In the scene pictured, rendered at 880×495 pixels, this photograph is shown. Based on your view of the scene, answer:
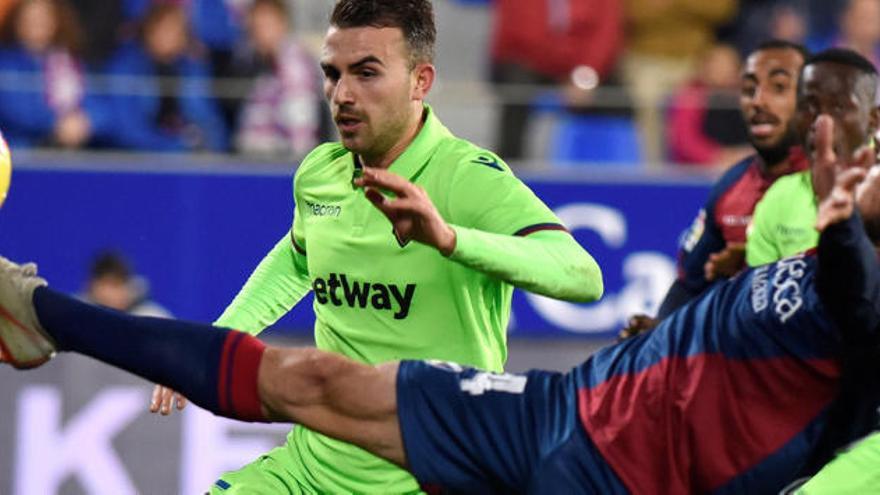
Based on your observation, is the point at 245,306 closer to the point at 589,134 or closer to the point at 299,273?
the point at 299,273

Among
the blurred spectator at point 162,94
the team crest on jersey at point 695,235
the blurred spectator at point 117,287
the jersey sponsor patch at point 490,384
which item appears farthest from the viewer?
the blurred spectator at point 162,94

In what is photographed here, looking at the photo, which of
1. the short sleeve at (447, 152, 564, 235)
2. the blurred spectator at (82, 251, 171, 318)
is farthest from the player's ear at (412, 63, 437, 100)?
the blurred spectator at (82, 251, 171, 318)

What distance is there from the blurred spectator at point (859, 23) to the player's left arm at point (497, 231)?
6.33 metres

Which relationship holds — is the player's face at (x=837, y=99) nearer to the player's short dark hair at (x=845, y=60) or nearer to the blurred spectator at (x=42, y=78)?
the player's short dark hair at (x=845, y=60)

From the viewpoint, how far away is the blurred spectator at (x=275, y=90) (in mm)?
9344

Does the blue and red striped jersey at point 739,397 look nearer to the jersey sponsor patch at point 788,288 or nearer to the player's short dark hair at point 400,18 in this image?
the jersey sponsor patch at point 788,288

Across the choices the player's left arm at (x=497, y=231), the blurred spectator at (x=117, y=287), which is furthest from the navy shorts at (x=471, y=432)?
the blurred spectator at (x=117, y=287)

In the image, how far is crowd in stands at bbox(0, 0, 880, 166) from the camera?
360 inches

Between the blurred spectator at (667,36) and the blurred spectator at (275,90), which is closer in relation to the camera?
the blurred spectator at (275,90)

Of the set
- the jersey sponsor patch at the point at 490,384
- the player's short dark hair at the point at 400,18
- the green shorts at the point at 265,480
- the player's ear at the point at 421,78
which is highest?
the player's short dark hair at the point at 400,18

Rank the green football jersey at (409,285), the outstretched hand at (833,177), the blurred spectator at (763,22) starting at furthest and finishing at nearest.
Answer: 1. the blurred spectator at (763,22)
2. the green football jersey at (409,285)
3. the outstretched hand at (833,177)

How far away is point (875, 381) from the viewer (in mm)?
4441

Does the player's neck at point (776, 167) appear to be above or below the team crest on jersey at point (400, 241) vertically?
below

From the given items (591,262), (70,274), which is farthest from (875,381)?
(70,274)
